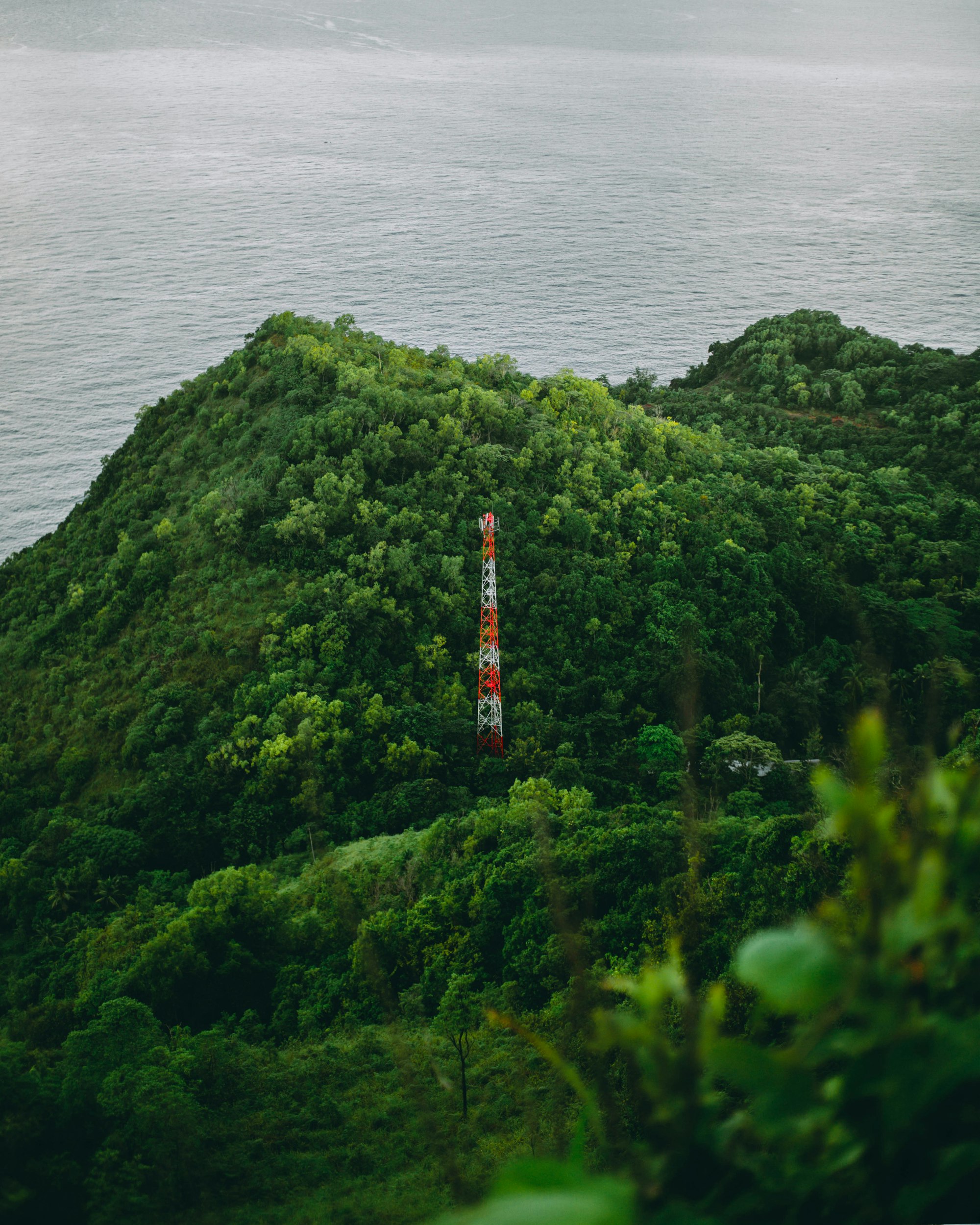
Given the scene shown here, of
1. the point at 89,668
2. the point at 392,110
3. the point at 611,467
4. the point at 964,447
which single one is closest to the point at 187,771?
the point at 89,668

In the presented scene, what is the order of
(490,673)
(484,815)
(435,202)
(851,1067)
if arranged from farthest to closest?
(435,202)
(490,673)
(484,815)
(851,1067)

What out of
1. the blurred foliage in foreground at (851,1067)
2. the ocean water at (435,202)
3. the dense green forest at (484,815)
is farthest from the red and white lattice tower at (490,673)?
the ocean water at (435,202)

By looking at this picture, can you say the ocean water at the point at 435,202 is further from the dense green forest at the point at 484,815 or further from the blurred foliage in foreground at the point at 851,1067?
the blurred foliage in foreground at the point at 851,1067

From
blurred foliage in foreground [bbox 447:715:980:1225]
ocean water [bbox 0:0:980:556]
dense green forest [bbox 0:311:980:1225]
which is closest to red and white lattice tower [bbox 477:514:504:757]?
dense green forest [bbox 0:311:980:1225]

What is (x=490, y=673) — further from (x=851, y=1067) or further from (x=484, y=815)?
(x=851, y=1067)

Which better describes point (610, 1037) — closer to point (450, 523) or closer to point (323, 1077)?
point (323, 1077)

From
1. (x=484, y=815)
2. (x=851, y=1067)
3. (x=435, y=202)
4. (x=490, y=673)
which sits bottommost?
(x=484, y=815)

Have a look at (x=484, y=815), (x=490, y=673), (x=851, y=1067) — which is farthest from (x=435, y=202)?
(x=851, y=1067)
